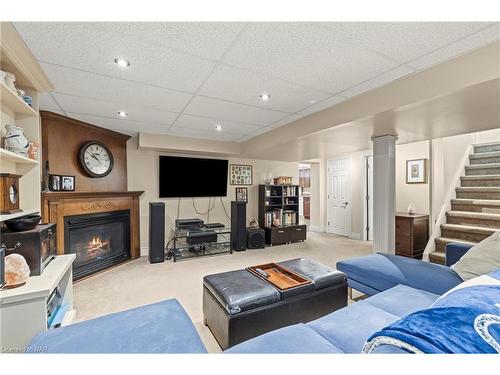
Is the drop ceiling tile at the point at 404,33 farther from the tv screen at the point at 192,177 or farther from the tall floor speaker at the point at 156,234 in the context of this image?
the tv screen at the point at 192,177

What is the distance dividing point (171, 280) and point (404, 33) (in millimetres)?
3502

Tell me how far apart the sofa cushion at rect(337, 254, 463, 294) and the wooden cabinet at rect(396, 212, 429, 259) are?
205 cm

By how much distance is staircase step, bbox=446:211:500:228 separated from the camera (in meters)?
3.50

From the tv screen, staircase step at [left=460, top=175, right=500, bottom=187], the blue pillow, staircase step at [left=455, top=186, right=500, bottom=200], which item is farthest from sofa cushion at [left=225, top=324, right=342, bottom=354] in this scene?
staircase step at [left=460, top=175, right=500, bottom=187]

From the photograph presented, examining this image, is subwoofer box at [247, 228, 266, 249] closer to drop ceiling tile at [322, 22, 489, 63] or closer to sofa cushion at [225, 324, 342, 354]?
sofa cushion at [225, 324, 342, 354]

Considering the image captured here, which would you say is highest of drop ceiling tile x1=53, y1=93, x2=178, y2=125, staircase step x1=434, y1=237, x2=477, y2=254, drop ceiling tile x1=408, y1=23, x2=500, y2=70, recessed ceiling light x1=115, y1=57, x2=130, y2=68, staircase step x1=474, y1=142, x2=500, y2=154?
drop ceiling tile x1=408, y1=23, x2=500, y2=70

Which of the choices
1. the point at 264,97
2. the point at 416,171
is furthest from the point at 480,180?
the point at 264,97

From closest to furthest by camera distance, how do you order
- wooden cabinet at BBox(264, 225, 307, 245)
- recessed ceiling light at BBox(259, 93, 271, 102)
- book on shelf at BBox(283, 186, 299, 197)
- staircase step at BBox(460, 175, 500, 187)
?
recessed ceiling light at BBox(259, 93, 271, 102) → staircase step at BBox(460, 175, 500, 187) → wooden cabinet at BBox(264, 225, 307, 245) → book on shelf at BBox(283, 186, 299, 197)

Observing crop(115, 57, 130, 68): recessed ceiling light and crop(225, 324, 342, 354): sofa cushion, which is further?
crop(115, 57, 130, 68): recessed ceiling light

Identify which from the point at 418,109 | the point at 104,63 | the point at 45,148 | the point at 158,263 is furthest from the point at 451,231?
the point at 45,148

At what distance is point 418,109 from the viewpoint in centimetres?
223
